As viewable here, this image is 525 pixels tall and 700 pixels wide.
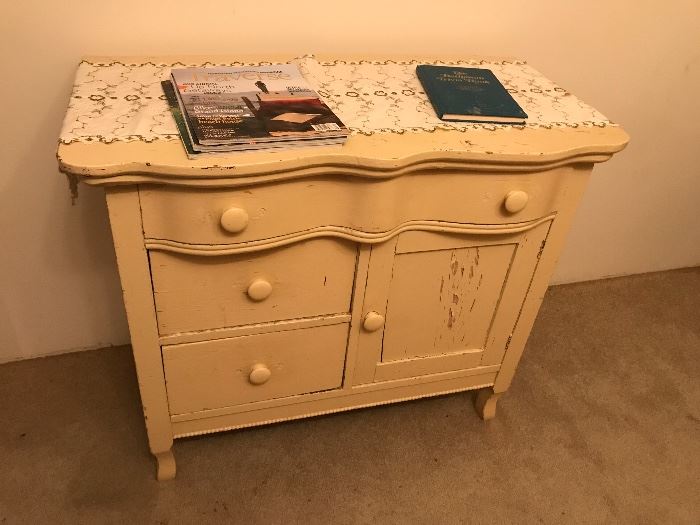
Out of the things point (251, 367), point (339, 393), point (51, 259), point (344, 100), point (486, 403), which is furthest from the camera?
point (486, 403)

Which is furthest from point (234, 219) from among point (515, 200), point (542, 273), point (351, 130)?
point (542, 273)

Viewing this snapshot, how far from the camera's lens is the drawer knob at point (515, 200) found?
1055mm

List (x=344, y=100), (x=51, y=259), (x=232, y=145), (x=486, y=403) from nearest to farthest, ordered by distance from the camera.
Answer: (x=232, y=145) → (x=344, y=100) → (x=51, y=259) → (x=486, y=403)

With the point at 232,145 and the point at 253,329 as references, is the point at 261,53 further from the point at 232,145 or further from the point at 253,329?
the point at 253,329

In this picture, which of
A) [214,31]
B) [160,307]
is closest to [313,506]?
[160,307]

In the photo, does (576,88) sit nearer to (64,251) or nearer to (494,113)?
(494,113)

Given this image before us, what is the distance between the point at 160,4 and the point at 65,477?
3.46 feet

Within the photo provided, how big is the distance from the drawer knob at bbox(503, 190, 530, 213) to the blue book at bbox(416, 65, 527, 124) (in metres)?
0.13

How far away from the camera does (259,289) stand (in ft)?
3.42

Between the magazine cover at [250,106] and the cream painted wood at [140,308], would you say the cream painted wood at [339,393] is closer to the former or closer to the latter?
the cream painted wood at [140,308]

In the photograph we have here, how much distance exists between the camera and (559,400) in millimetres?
1638

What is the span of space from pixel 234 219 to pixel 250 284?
177mm

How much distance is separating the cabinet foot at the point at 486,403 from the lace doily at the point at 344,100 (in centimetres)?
73

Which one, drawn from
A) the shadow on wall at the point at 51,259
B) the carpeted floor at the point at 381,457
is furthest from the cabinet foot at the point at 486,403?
the shadow on wall at the point at 51,259
